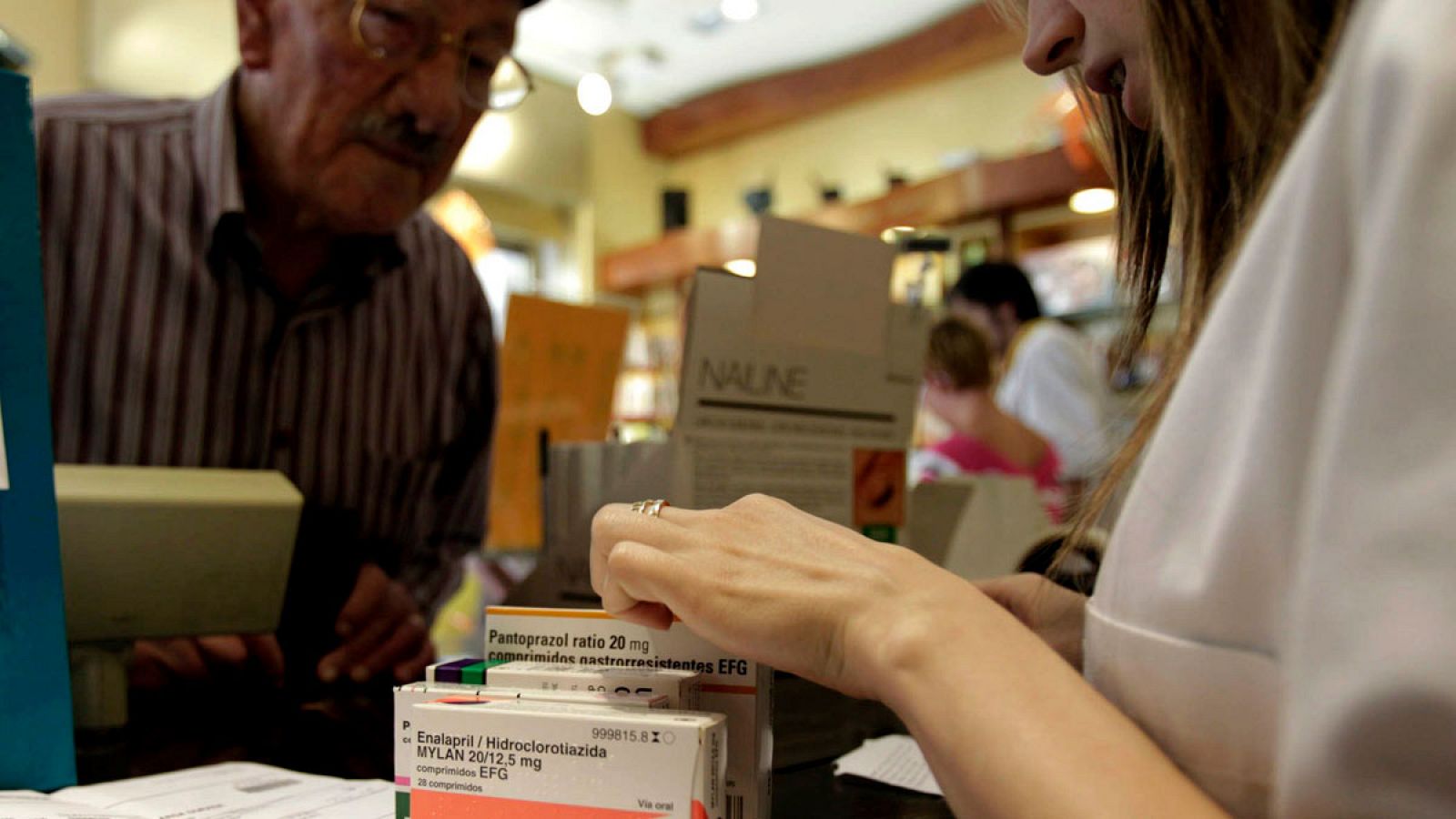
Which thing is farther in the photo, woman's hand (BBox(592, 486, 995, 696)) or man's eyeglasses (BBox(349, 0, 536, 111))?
man's eyeglasses (BBox(349, 0, 536, 111))

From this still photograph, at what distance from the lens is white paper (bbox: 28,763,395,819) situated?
624 millimetres

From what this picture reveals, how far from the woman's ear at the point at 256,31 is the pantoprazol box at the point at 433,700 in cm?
104

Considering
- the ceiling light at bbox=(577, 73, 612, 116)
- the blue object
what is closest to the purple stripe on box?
the blue object

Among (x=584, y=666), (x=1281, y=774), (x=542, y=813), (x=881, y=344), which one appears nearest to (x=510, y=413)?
(x=881, y=344)

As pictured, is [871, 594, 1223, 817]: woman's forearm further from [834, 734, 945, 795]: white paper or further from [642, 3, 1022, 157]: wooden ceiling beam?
[642, 3, 1022, 157]: wooden ceiling beam

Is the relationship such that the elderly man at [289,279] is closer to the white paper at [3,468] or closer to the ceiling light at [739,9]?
the white paper at [3,468]

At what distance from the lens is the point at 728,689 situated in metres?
0.58

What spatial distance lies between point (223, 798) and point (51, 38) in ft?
13.8

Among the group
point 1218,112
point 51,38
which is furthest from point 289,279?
point 51,38

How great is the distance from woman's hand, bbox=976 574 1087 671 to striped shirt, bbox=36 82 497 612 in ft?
2.40

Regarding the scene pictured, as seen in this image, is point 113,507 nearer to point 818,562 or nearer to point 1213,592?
point 818,562

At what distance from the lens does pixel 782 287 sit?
995 millimetres

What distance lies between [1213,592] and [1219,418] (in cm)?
7

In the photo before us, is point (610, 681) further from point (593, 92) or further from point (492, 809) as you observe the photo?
point (593, 92)
